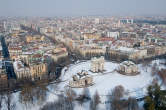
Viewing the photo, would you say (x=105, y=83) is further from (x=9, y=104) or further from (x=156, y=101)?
(x=9, y=104)

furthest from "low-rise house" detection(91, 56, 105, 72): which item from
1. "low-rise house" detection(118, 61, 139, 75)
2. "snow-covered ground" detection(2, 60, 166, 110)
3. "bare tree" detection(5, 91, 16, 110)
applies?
"bare tree" detection(5, 91, 16, 110)

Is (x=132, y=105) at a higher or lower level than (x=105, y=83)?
higher

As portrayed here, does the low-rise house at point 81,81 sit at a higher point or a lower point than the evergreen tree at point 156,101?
lower

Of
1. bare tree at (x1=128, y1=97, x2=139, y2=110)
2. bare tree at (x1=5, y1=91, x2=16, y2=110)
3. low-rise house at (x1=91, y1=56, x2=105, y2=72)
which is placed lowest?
bare tree at (x1=5, y1=91, x2=16, y2=110)

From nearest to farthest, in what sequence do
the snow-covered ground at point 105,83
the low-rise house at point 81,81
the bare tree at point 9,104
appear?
the bare tree at point 9,104, the snow-covered ground at point 105,83, the low-rise house at point 81,81

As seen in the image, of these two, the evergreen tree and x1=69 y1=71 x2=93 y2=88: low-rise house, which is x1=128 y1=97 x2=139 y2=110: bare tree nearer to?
the evergreen tree

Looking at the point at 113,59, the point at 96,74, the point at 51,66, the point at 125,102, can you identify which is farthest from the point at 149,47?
the point at 125,102

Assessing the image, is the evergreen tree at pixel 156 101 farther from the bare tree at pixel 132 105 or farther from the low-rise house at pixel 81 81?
the low-rise house at pixel 81 81

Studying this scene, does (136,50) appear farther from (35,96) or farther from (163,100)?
(35,96)

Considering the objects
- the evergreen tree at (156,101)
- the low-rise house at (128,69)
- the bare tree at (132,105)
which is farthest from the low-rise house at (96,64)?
the evergreen tree at (156,101)

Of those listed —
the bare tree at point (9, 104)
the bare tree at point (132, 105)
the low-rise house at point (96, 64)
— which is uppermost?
the low-rise house at point (96, 64)

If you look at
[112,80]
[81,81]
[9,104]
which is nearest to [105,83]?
[112,80]
